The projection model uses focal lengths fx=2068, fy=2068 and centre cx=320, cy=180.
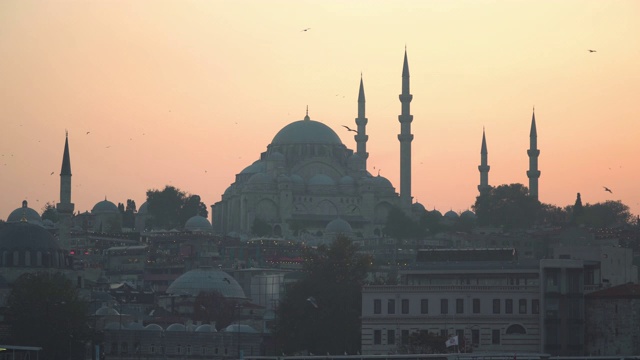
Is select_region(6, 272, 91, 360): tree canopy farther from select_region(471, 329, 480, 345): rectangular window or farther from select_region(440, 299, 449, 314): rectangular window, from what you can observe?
select_region(471, 329, 480, 345): rectangular window

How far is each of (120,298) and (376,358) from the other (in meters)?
77.2

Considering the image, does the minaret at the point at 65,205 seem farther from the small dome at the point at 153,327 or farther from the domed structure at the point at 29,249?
the small dome at the point at 153,327

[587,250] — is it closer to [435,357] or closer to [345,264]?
[345,264]

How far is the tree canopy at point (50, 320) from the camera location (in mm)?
104938

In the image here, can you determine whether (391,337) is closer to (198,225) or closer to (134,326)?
(134,326)

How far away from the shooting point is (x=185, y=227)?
199 meters

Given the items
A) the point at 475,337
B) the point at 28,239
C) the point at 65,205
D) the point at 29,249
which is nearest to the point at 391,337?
the point at 475,337

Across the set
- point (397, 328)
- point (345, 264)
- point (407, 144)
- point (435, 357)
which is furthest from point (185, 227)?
point (435, 357)

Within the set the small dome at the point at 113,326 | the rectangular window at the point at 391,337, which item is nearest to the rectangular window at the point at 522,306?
the rectangular window at the point at 391,337

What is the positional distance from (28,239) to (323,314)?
2202 inches

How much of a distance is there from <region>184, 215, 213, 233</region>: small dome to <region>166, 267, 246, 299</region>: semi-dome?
46050 mm

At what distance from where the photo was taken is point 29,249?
15225cm

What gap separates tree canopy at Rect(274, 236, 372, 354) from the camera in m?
98.9

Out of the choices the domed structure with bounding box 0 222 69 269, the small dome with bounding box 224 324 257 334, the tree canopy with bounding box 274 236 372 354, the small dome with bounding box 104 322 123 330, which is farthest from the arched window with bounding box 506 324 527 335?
the domed structure with bounding box 0 222 69 269
